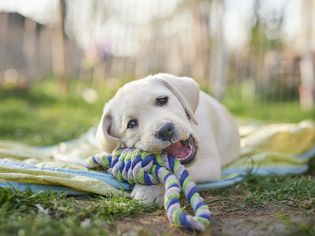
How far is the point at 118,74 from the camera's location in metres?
11.5

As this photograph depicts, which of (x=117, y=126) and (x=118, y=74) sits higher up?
(x=117, y=126)

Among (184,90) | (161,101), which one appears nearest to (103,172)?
(161,101)

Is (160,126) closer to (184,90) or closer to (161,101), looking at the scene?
(161,101)

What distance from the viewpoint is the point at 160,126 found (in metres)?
2.67

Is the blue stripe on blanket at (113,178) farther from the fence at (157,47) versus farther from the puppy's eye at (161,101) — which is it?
the fence at (157,47)

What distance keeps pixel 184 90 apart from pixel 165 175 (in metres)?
0.82

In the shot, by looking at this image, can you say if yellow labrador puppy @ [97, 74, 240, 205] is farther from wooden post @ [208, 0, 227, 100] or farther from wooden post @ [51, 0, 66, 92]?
wooden post @ [51, 0, 66, 92]

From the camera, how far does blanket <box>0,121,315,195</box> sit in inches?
113

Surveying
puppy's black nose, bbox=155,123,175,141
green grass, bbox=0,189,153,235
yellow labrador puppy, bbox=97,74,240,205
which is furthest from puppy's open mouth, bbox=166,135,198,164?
green grass, bbox=0,189,153,235

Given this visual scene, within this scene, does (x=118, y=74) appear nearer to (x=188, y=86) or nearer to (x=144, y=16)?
(x=144, y=16)

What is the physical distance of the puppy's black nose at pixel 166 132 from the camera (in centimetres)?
265

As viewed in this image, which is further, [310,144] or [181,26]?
[181,26]

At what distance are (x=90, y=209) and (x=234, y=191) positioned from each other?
1.23 m

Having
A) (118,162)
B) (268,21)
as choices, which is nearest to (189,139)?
(118,162)
